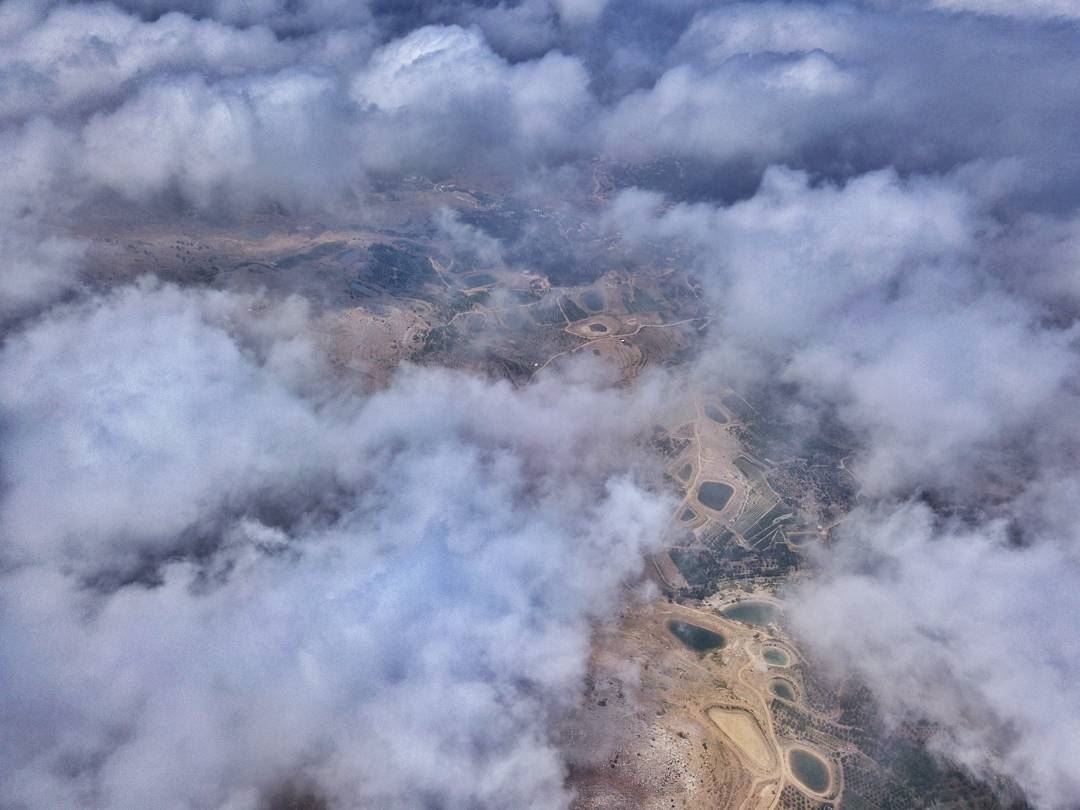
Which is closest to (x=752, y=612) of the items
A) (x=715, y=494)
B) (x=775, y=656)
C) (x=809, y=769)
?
(x=775, y=656)

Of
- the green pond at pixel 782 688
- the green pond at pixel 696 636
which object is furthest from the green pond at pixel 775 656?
the green pond at pixel 696 636

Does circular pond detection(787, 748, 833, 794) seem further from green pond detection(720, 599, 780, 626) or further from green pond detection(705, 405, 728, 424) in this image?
green pond detection(705, 405, 728, 424)

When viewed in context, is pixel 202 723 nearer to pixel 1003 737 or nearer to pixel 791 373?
pixel 1003 737

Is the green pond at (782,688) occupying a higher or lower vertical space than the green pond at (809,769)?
higher


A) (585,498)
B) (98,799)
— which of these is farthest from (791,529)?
(98,799)

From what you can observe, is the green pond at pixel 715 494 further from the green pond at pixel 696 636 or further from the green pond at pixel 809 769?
the green pond at pixel 809 769

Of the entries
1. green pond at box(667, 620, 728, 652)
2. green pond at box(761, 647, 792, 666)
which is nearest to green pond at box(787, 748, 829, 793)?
green pond at box(761, 647, 792, 666)

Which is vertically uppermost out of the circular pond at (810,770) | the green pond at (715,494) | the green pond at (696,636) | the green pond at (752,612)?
the green pond at (696,636)

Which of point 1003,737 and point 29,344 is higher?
point 29,344
